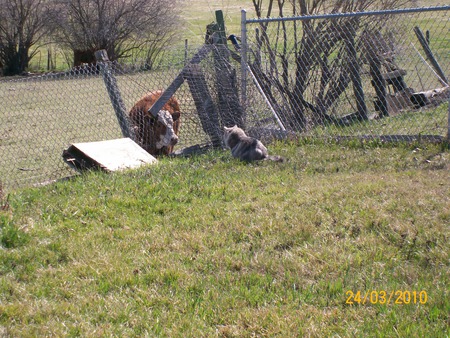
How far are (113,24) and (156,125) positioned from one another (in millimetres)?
18673

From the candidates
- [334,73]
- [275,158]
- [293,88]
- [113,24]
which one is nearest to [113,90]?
[275,158]

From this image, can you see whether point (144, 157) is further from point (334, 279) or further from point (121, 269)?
point (334, 279)

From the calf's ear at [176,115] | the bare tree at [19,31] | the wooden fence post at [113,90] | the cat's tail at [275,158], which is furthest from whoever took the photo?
the bare tree at [19,31]

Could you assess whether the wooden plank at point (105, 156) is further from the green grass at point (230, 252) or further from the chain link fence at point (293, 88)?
the chain link fence at point (293, 88)

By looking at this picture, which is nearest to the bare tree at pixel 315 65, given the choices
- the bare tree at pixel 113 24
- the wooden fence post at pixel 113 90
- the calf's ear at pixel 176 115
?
the calf's ear at pixel 176 115

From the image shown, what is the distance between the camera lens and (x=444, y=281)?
375 centimetres

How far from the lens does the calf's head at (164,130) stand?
29.0 ft

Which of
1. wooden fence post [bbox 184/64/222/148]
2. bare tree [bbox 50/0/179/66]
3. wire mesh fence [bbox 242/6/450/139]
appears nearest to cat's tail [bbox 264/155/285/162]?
wire mesh fence [bbox 242/6/450/139]

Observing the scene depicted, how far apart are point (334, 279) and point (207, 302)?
2.85 ft

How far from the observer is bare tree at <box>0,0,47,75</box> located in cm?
2738

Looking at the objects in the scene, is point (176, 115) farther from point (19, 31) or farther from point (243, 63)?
point (19, 31)

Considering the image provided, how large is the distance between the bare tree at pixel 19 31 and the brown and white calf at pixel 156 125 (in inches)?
803

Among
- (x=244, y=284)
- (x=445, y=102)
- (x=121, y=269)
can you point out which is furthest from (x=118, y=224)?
(x=445, y=102)
